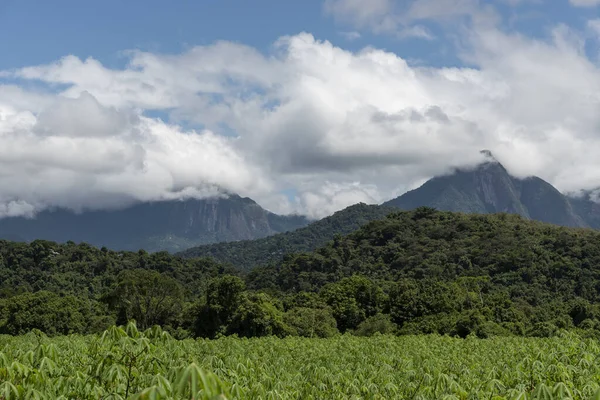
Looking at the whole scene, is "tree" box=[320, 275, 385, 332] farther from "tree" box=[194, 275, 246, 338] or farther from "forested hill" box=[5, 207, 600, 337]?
"tree" box=[194, 275, 246, 338]

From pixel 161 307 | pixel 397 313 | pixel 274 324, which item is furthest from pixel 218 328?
pixel 397 313

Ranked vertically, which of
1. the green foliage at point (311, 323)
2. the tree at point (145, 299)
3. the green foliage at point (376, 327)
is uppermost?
the tree at point (145, 299)

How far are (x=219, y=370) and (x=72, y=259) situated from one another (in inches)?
4754

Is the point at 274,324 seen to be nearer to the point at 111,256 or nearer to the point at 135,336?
the point at 135,336

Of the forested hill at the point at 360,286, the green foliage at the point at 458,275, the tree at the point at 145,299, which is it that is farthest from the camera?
the tree at the point at 145,299

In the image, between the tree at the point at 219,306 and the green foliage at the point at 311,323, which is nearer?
the green foliage at the point at 311,323

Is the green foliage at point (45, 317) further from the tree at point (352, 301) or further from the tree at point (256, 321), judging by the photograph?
the tree at point (352, 301)

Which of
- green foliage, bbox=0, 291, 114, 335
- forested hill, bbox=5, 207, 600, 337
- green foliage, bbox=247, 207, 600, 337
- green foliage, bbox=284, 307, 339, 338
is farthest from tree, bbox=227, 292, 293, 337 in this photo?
green foliage, bbox=0, 291, 114, 335

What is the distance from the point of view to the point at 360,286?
229 ft

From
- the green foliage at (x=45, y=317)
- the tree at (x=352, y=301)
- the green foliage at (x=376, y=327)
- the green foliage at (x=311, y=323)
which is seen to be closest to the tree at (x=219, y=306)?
the green foliage at (x=311, y=323)

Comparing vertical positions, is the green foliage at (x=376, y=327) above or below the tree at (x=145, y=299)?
below

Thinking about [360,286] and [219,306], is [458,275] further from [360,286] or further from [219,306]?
[219,306]

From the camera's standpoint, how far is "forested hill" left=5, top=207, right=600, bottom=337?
185 feet

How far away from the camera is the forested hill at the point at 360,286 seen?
56375mm
